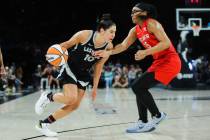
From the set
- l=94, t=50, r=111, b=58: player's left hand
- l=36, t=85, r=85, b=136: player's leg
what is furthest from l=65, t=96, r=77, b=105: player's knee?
l=94, t=50, r=111, b=58: player's left hand

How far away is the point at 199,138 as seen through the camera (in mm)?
4715

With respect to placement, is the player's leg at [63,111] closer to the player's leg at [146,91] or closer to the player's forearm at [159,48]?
the player's leg at [146,91]

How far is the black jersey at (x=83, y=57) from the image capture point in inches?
197

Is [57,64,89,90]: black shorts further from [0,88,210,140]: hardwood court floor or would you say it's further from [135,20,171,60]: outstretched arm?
[135,20,171,60]: outstretched arm

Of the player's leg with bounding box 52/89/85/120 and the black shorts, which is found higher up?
the black shorts

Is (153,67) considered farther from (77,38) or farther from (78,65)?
(77,38)

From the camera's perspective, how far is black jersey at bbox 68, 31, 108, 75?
16.5ft

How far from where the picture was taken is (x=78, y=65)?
16.8 feet

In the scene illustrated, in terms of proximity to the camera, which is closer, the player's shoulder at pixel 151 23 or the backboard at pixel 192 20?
the player's shoulder at pixel 151 23

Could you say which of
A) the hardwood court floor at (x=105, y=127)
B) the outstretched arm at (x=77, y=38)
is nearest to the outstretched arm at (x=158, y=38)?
the outstretched arm at (x=77, y=38)

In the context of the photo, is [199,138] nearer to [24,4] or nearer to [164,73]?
[164,73]

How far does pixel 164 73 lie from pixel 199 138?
1003 mm

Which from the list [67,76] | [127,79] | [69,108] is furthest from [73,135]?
[127,79]

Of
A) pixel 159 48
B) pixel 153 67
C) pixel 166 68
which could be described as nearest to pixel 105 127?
pixel 153 67
